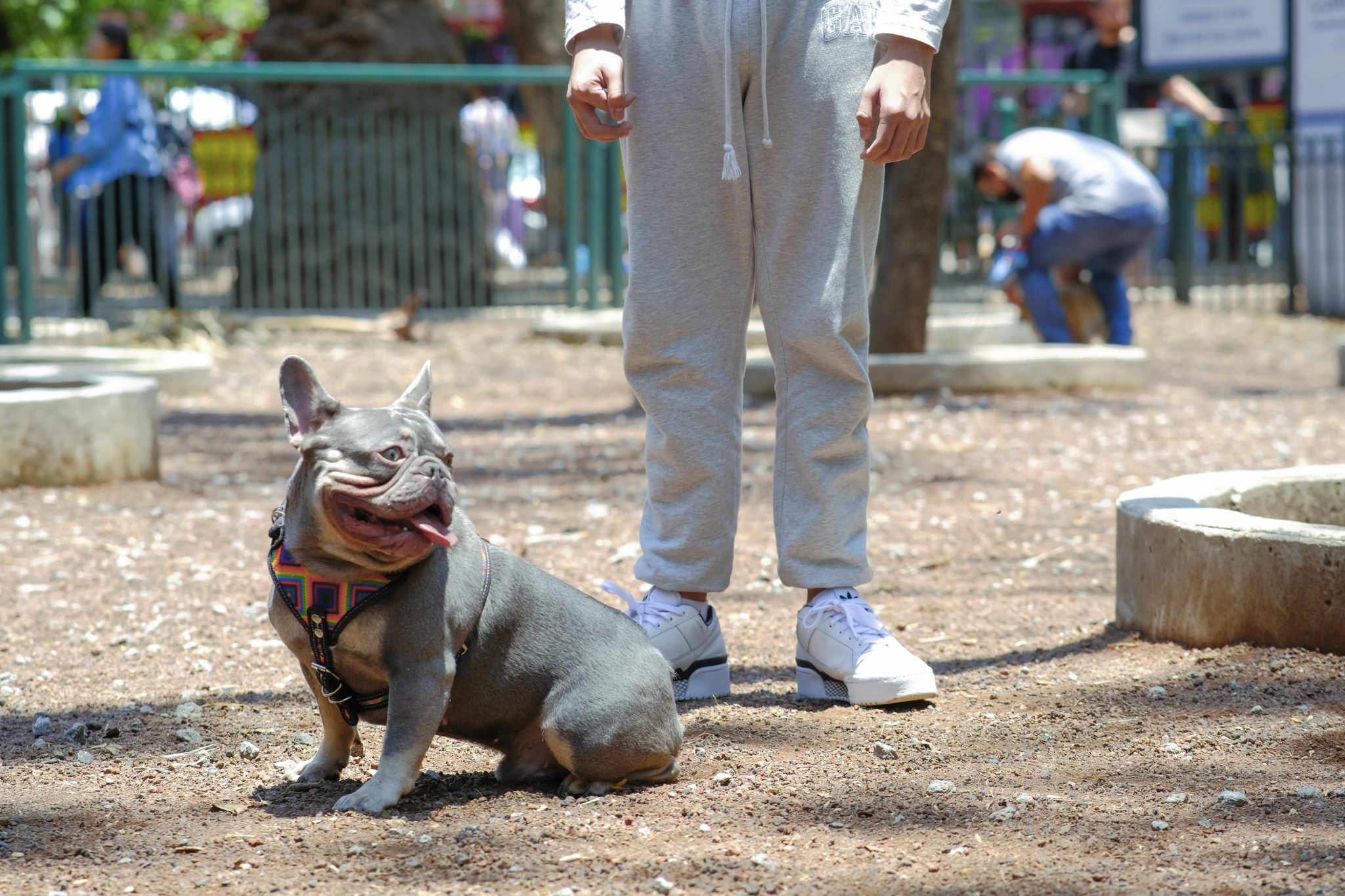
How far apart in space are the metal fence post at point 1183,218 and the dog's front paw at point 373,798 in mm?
11904

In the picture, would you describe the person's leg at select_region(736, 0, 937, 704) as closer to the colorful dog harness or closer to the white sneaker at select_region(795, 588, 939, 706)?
the white sneaker at select_region(795, 588, 939, 706)

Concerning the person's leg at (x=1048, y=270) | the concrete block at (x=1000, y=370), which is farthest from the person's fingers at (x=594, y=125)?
the person's leg at (x=1048, y=270)

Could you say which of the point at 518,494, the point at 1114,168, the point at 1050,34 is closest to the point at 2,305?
the point at 518,494

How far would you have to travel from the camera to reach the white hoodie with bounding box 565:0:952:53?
3107 millimetres

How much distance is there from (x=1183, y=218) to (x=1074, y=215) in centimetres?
467

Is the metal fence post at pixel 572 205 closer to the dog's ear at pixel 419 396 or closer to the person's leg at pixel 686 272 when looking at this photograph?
the person's leg at pixel 686 272

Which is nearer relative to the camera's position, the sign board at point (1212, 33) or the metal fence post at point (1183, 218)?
the metal fence post at point (1183, 218)

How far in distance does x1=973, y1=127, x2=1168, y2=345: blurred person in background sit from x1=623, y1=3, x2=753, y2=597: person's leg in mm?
6344

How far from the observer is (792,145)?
323 centimetres

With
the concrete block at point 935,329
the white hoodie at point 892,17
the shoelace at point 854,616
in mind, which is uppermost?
the white hoodie at point 892,17

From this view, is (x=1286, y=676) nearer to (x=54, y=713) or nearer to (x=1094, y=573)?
(x=1094, y=573)

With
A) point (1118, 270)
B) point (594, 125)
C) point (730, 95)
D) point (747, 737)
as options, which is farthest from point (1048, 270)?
point (747, 737)

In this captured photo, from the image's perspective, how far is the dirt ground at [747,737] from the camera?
248 centimetres

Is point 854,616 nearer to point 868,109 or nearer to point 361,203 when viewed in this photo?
point 868,109
